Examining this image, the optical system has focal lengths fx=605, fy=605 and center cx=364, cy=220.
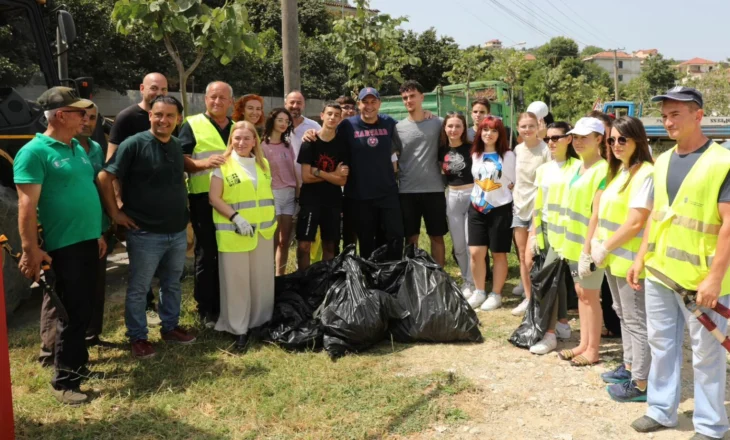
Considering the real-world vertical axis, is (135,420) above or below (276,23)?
below

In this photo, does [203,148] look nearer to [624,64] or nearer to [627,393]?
[627,393]

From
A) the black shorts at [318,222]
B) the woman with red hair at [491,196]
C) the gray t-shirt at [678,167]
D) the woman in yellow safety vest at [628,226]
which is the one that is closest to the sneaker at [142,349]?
the black shorts at [318,222]

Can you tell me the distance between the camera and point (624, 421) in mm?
3275

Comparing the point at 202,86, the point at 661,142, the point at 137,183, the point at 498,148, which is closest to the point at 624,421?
the point at 498,148

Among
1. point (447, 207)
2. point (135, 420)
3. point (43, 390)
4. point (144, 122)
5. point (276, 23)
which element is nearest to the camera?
point (135, 420)

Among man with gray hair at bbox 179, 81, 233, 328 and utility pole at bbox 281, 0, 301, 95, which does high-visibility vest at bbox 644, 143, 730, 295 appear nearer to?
man with gray hair at bbox 179, 81, 233, 328

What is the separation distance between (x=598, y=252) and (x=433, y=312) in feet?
4.25

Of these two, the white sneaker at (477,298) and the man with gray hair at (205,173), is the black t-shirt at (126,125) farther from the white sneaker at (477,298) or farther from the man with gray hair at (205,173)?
the white sneaker at (477,298)

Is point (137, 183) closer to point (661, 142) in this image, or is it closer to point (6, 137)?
point (6, 137)

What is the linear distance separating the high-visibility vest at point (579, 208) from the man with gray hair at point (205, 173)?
8.28 feet

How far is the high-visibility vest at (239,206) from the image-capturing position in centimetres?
435

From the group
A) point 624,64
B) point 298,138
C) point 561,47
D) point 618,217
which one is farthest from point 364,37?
point 624,64

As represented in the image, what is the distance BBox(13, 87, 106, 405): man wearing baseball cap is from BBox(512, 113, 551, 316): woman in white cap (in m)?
3.21

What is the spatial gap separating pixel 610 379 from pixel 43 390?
11.5 feet
